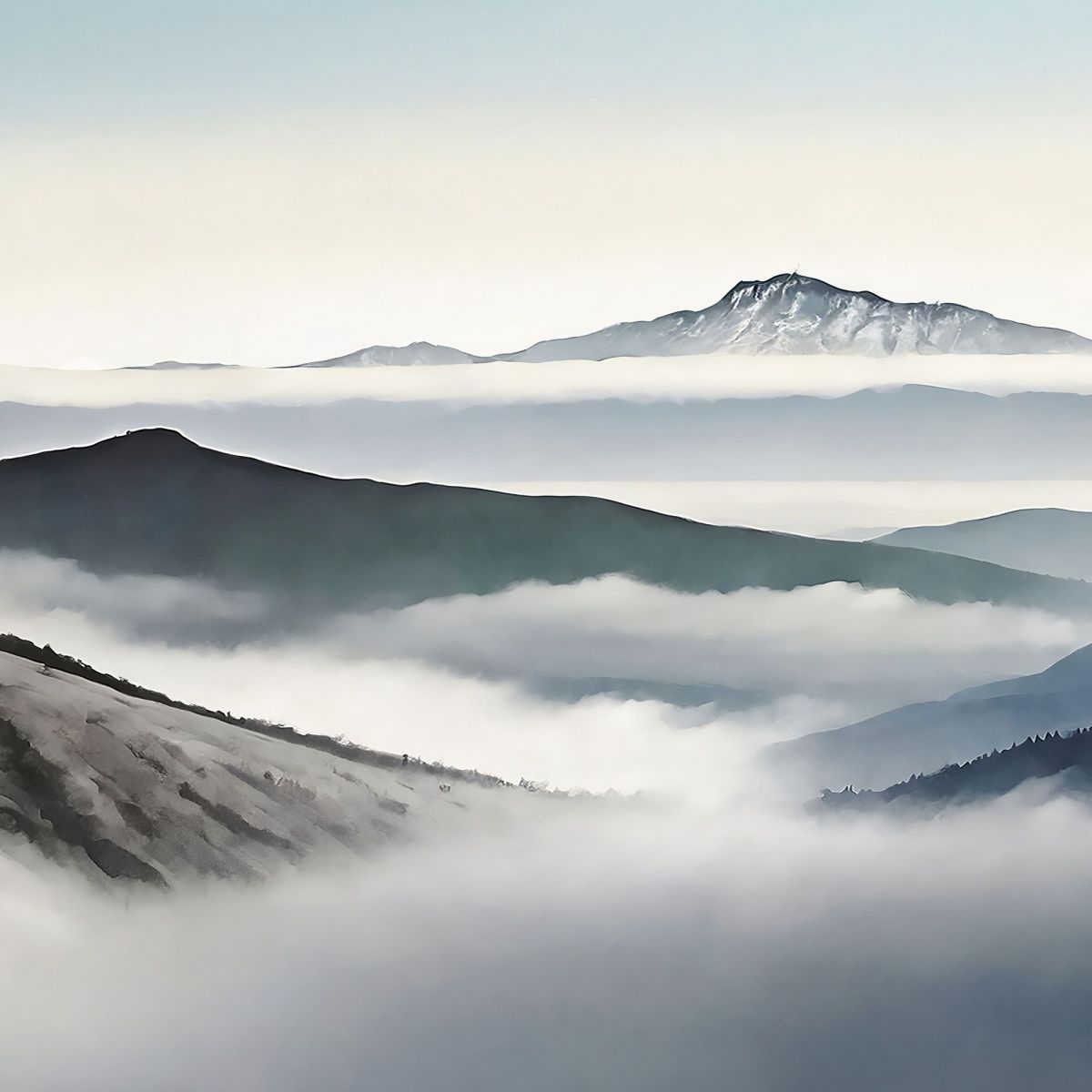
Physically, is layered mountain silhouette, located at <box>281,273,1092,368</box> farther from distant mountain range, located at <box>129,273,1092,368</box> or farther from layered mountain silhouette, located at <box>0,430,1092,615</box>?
layered mountain silhouette, located at <box>0,430,1092,615</box>

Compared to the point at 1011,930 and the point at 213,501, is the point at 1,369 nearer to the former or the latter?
the point at 1011,930

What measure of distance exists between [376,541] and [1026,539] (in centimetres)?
2621

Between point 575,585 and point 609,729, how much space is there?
627 inches

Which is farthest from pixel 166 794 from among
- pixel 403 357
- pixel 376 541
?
pixel 376 541

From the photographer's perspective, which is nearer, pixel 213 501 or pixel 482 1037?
pixel 482 1037

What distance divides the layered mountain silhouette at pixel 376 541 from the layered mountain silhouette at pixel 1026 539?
709mm

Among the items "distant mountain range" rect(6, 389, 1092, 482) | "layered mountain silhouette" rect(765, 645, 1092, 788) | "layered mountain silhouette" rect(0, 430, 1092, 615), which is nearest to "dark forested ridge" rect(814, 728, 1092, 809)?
"layered mountain silhouette" rect(765, 645, 1092, 788)

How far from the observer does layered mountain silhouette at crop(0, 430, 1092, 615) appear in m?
48.6

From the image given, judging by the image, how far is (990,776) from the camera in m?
38.5

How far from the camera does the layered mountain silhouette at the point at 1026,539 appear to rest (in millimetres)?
39969

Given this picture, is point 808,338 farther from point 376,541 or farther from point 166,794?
point 166,794

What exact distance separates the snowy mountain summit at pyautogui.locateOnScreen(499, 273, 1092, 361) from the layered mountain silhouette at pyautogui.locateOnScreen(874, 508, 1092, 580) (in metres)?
5.69

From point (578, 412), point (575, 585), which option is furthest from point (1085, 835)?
point (575, 585)

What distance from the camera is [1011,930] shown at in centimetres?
2522
